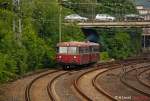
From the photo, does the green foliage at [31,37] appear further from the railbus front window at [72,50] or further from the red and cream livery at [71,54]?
the railbus front window at [72,50]

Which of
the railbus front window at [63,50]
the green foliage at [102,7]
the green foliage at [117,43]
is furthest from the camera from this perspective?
the green foliage at [102,7]

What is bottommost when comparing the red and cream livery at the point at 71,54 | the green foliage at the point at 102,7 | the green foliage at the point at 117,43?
the green foliage at the point at 117,43

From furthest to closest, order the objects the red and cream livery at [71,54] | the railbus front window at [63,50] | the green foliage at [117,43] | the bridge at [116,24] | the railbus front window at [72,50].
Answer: the green foliage at [117,43], the bridge at [116,24], the railbus front window at [63,50], the railbus front window at [72,50], the red and cream livery at [71,54]

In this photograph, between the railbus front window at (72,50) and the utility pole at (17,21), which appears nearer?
the utility pole at (17,21)

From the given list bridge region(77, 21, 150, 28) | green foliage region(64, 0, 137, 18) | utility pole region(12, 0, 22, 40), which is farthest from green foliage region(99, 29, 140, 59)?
utility pole region(12, 0, 22, 40)

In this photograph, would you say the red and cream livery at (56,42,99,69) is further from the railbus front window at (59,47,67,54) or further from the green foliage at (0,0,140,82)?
the green foliage at (0,0,140,82)

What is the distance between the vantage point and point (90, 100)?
22.0 metres

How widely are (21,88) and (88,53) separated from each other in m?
19.1

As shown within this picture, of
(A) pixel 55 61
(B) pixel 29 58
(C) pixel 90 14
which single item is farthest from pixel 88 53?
(C) pixel 90 14

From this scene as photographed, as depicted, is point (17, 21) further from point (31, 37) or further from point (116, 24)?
point (116, 24)

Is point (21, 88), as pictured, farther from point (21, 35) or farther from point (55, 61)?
point (55, 61)

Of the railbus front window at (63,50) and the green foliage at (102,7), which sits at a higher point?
the green foliage at (102,7)

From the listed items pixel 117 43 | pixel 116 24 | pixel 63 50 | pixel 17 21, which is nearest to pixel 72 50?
pixel 63 50

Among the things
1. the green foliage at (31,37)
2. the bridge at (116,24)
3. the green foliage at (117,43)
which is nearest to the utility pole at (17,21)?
the green foliage at (31,37)
